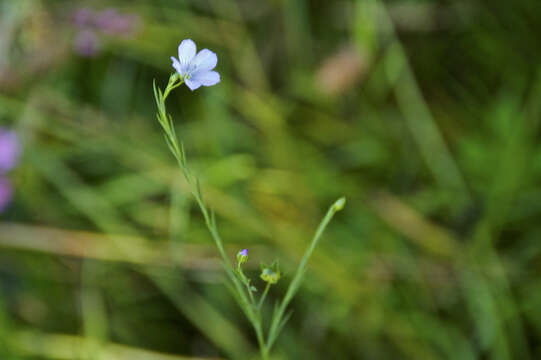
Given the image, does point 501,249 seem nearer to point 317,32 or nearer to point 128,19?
point 317,32

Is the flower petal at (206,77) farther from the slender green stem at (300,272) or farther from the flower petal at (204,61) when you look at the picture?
the slender green stem at (300,272)

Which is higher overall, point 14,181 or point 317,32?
A: point 317,32

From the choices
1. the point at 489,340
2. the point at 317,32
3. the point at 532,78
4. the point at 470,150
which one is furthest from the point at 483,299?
the point at 317,32

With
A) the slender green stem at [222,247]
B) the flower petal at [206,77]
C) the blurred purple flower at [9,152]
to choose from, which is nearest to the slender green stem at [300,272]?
the slender green stem at [222,247]

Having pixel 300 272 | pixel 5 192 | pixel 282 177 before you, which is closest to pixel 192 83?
pixel 300 272

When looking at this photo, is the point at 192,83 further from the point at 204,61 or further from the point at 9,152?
the point at 9,152

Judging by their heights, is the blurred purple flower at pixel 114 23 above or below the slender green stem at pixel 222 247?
above
